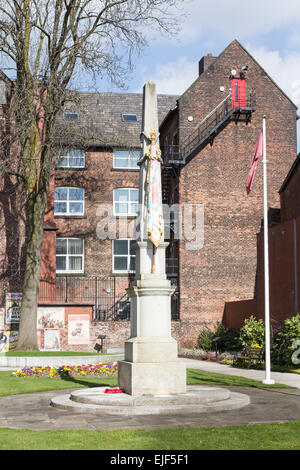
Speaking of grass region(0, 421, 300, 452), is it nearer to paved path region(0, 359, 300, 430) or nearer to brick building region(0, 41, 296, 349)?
paved path region(0, 359, 300, 430)

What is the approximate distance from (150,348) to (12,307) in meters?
22.7

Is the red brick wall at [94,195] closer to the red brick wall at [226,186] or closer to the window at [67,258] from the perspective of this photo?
the window at [67,258]

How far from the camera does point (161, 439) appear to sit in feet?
25.9

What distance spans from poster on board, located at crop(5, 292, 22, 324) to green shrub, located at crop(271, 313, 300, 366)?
16105 millimetres

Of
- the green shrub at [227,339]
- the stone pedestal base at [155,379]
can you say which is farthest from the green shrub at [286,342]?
the stone pedestal base at [155,379]

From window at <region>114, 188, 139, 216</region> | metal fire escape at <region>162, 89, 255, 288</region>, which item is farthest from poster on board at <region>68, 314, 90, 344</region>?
window at <region>114, 188, 139, 216</region>

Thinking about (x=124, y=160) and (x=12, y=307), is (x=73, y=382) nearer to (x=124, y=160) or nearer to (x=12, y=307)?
(x=12, y=307)

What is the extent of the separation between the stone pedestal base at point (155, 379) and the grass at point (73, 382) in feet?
13.1

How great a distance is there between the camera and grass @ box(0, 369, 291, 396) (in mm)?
15414

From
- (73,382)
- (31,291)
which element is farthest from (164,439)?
(31,291)

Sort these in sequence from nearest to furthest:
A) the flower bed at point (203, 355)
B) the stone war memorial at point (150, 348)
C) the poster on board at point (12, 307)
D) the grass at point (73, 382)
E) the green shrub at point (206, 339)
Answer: the stone war memorial at point (150, 348) < the grass at point (73, 382) < the flower bed at point (203, 355) < the green shrub at point (206, 339) < the poster on board at point (12, 307)

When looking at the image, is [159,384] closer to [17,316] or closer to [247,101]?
[17,316]

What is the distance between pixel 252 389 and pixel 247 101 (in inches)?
944

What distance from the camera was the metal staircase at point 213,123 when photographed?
34.2 metres
